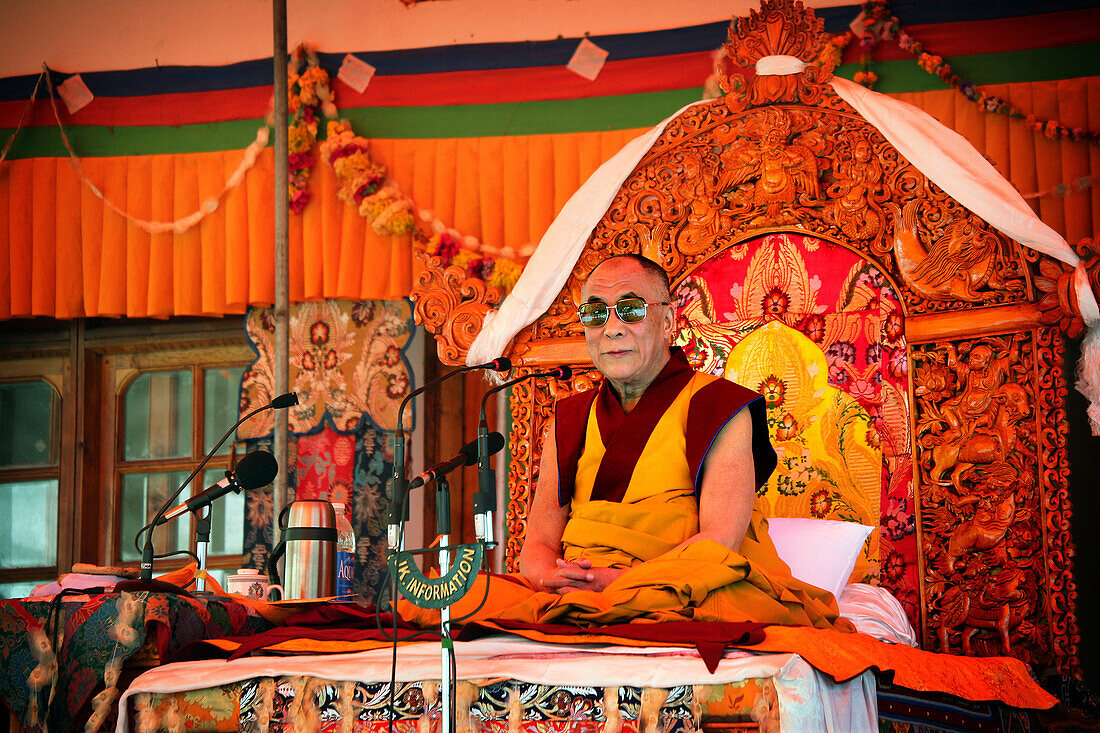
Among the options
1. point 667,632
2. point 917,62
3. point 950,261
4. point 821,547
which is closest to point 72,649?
point 667,632

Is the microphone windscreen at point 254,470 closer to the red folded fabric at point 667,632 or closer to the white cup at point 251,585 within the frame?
the white cup at point 251,585

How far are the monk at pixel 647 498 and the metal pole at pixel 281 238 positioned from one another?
1.30 meters

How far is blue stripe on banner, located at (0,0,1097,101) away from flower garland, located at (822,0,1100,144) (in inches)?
3.2

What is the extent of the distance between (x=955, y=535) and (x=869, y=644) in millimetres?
1058

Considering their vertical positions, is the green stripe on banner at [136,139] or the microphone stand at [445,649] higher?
the green stripe on banner at [136,139]

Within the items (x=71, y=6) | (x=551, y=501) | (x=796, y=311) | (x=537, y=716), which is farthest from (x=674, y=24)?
(x=537, y=716)

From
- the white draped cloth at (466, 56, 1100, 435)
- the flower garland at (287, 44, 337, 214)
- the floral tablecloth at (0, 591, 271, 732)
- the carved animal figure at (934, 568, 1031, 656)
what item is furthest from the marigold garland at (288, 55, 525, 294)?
the floral tablecloth at (0, 591, 271, 732)

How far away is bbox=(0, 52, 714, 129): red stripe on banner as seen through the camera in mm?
4250

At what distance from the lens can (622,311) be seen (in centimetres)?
296

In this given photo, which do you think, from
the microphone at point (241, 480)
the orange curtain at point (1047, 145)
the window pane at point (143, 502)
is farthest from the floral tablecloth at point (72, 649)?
the orange curtain at point (1047, 145)

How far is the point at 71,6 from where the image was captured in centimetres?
482

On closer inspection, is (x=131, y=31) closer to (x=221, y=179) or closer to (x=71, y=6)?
(x=71, y=6)

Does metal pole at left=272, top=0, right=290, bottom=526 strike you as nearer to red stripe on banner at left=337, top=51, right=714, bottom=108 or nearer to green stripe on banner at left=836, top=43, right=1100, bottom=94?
red stripe on banner at left=337, top=51, right=714, bottom=108

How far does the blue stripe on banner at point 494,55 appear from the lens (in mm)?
3918
